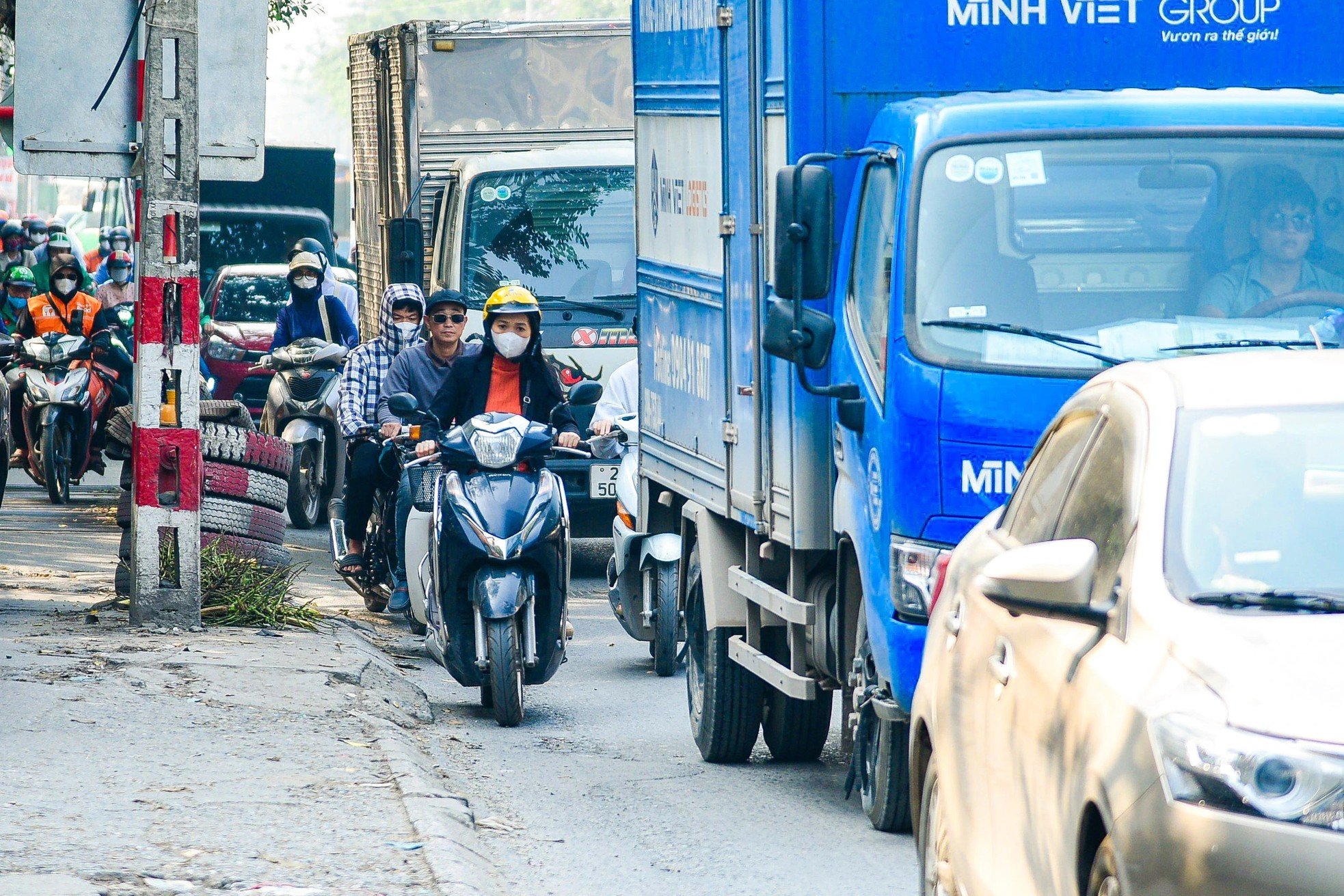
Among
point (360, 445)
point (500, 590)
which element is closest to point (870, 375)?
point (500, 590)

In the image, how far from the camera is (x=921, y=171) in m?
6.78

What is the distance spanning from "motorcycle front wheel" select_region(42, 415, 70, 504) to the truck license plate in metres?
5.67

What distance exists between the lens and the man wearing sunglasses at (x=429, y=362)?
11.6 m

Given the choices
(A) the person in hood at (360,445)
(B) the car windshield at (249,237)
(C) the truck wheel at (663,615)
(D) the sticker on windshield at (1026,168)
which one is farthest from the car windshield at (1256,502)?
(B) the car windshield at (249,237)

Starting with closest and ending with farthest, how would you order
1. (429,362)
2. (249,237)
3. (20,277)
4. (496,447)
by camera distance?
1. (496,447)
2. (429,362)
3. (20,277)
4. (249,237)

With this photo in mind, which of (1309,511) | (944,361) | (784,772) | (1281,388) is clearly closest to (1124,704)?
(1309,511)

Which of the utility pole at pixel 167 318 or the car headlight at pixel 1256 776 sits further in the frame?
the utility pole at pixel 167 318

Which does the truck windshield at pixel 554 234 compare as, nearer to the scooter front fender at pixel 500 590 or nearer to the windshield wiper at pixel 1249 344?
the scooter front fender at pixel 500 590

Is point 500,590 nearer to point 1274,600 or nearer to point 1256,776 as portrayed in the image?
point 1274,600

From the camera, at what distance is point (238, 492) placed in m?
11.6

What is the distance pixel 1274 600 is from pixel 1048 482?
3.73 feet

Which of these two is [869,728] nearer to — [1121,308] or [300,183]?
[1121,308]

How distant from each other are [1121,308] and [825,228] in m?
0.96

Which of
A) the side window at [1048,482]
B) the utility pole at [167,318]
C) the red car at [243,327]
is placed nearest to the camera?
the side window at [1048,482]
